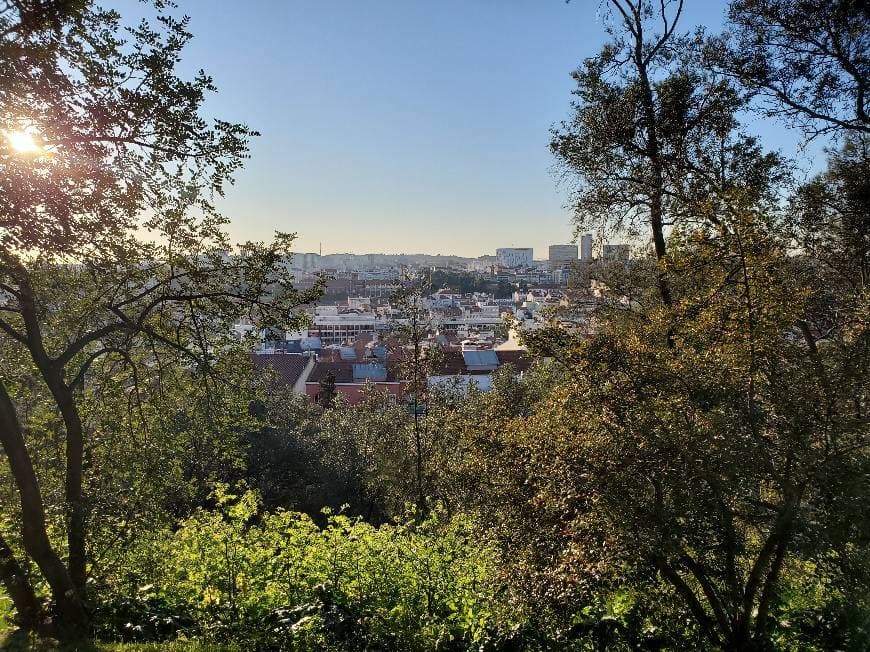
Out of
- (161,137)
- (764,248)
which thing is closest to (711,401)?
(764,248)

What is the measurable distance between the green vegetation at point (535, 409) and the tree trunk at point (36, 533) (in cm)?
2

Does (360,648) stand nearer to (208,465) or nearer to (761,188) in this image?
(761,188)

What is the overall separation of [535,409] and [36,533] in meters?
4.22

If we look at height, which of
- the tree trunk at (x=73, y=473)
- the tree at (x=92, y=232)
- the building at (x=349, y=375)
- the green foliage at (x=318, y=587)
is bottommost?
the building at (x=349, y=375)

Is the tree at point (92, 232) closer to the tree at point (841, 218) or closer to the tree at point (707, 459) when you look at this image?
the tree at point (707, 459)

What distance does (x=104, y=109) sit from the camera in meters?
4.40

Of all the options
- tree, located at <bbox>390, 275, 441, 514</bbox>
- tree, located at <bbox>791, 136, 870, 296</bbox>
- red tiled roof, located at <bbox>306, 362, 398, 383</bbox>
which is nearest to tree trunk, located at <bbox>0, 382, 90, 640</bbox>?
tree, located at <bbox>390, 275, 441, 514</bbox>

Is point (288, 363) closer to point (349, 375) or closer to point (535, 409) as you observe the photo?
point (349, 375)

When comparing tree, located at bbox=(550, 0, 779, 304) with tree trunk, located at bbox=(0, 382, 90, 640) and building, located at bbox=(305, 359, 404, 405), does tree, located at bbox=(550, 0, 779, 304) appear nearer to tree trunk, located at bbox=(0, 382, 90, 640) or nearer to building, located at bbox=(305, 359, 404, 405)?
tree trunk, located at bbox=(0, 382, 90, 640)

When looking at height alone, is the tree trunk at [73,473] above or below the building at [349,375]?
above

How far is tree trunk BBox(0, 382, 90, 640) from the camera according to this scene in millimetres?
4863

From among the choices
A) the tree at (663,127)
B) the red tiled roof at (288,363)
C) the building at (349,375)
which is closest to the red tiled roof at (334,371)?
the building at (349,375)

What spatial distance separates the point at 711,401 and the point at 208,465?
39.4ft

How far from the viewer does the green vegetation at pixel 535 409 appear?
3902 mm
